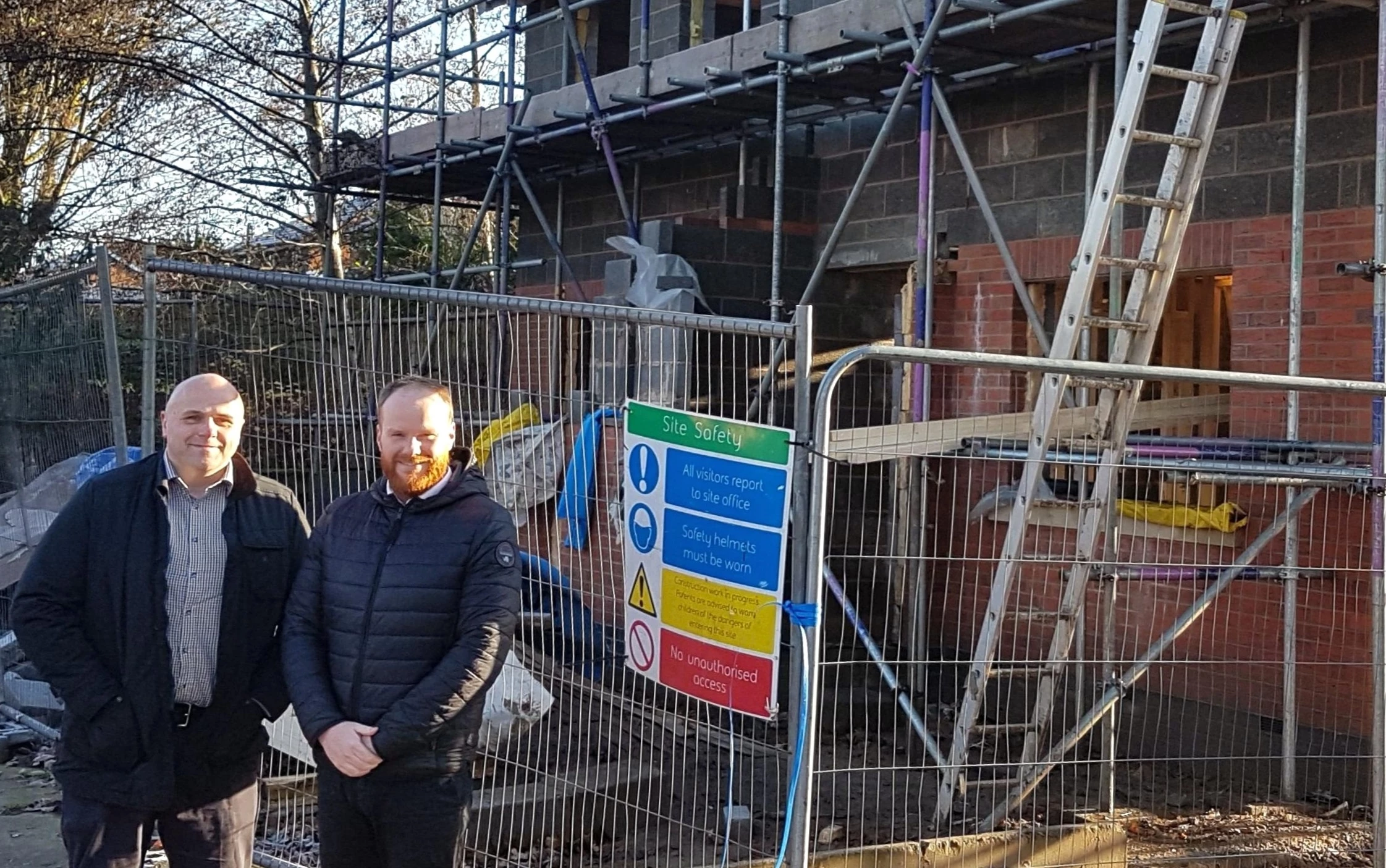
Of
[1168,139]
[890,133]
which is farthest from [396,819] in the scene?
[890,133]

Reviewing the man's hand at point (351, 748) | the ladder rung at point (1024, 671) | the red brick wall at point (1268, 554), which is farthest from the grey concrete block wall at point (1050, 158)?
the man's hand at point (351, 748)

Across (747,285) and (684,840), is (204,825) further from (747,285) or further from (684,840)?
(747,285)

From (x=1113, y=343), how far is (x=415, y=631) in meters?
3.70

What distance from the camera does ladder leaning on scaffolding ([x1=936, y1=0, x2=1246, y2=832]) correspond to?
567 centimetres

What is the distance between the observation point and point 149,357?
572 cm

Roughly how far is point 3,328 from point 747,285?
181 inches

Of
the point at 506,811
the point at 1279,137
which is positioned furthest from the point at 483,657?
the point at 1279,137

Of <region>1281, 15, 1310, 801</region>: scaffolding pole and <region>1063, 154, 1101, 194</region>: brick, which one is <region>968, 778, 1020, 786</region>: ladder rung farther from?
<region>1063, 154, 1101, 194</region>: brick

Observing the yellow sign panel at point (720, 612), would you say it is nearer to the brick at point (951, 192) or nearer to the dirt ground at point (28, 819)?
the dirt ground at point (28, 819)

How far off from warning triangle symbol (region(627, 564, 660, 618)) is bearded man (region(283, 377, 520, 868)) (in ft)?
1.57

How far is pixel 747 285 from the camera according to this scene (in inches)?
387

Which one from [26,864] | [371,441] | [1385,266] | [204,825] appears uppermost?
[1385,266]

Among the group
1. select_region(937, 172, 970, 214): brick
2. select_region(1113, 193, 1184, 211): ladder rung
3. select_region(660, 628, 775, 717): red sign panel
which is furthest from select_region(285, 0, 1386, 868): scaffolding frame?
select_region(660, 628, 775, 717): red sign panel

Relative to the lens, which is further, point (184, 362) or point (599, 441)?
point (184, 362)
